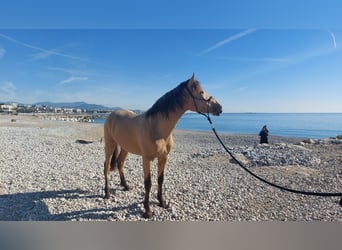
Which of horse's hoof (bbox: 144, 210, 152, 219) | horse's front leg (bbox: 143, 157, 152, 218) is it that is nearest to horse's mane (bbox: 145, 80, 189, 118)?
horse's front leg (bbox: 143, 157, 152, 218)

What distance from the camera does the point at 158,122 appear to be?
1926mm

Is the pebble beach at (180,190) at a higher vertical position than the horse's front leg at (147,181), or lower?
lower

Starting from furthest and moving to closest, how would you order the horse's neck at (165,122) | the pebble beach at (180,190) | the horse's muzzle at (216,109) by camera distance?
the pebble beach at (180,190)
the horse's neck at (165,122)
the horse's muzzle at (216,109)

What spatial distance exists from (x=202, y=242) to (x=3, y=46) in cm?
242

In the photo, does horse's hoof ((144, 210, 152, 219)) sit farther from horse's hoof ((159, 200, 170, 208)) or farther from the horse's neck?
the horse's neck

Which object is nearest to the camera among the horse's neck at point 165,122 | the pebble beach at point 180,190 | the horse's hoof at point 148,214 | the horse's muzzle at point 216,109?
the horse's muzzle at point 216,109

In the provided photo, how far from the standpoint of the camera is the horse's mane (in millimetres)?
1805

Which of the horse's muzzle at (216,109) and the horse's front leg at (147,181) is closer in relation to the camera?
the horse's muzzle at (216,109)

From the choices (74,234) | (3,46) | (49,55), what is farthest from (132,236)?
(3,46)

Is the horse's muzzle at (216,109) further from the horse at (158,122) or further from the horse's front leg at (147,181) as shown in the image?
the horse's front leg at (147,181)

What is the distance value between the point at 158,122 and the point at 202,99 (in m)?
0.45

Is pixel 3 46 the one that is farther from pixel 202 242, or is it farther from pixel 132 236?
pixel 202 242

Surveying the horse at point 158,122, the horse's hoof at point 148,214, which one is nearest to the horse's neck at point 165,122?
the horse at point 158,122

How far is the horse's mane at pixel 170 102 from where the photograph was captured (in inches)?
71.1
